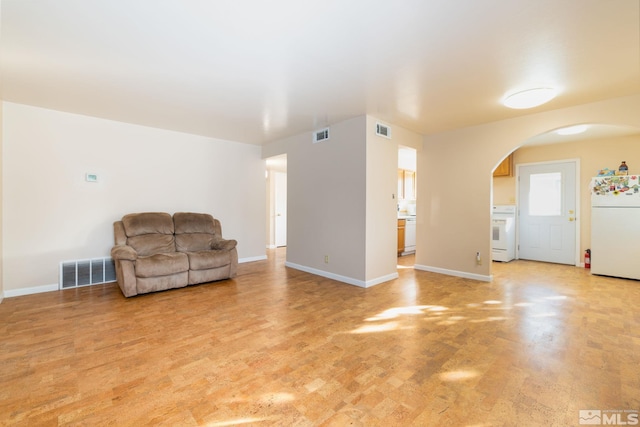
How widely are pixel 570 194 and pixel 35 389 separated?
7.62 meters

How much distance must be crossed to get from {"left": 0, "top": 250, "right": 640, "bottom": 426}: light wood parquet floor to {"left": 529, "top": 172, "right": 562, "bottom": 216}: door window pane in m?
2.27

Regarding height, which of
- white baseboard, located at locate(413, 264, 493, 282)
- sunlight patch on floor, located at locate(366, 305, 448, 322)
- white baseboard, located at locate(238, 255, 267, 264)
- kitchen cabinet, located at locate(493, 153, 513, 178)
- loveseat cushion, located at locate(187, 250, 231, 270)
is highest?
kitchen cabinet, located at locate(493, 153, 513, 178)

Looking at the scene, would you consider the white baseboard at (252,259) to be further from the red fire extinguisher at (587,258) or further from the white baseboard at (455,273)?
the red fire extinguisher at (587,258)

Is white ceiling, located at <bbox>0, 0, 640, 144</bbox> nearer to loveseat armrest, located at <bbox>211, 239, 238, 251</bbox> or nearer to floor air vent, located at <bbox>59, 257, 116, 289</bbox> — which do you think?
loveseat armrest, located at <bbox>211, 239, 238, 251</bbox>

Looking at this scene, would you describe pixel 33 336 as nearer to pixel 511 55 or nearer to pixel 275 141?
pixel 275 141

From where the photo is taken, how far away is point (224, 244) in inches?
173

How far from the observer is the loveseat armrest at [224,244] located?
171 inches

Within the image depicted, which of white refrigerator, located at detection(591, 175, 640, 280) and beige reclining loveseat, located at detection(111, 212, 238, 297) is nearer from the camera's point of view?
beige reclining loveseat, located at detection(111, 212, 238, 297)

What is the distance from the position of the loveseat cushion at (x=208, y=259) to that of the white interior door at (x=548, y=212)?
5926 mm

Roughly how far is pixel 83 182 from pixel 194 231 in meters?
1.63

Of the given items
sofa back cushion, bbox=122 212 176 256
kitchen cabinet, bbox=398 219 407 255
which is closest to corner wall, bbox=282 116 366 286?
sofa back cushion, bbox=122 212 176 256

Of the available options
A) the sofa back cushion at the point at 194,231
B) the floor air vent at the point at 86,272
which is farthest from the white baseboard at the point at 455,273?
the floor air vent at the point at 86,272

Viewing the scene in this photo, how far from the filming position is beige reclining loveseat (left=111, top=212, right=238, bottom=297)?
3.53 m

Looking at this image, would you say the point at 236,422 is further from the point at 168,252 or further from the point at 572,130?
the point at 572,130
